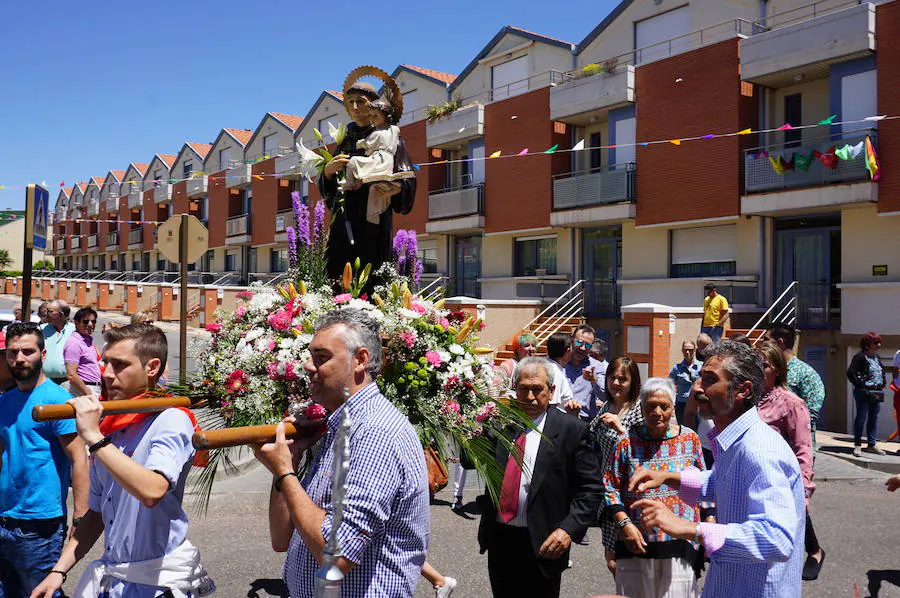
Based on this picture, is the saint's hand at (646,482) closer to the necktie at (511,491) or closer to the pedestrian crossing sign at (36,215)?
the necktie at (511,491)

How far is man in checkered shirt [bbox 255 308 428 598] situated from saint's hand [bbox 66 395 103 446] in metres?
0.67

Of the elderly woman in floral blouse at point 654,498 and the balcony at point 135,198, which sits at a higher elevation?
the balcony at point 135,198

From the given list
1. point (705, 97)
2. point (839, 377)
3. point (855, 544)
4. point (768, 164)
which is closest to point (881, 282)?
point (839, 377)

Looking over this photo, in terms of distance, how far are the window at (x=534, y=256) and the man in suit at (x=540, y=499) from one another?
20.6 meters

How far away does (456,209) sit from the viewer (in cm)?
2675

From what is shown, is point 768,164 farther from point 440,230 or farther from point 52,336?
point 52,336

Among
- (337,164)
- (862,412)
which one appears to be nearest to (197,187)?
(862,412)

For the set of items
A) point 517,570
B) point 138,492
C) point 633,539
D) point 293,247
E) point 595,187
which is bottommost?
point 517,570

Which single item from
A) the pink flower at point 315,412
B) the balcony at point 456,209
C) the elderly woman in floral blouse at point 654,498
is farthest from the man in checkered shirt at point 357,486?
the balcony at point 456,209

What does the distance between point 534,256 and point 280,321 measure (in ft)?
72.8

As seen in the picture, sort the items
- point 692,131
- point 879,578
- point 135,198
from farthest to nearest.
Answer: point 135,198 < point 692,131 < point 879,578

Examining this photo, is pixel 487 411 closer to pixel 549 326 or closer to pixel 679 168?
pixel 679 168

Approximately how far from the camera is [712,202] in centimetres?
1961

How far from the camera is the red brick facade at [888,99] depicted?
635 inches
